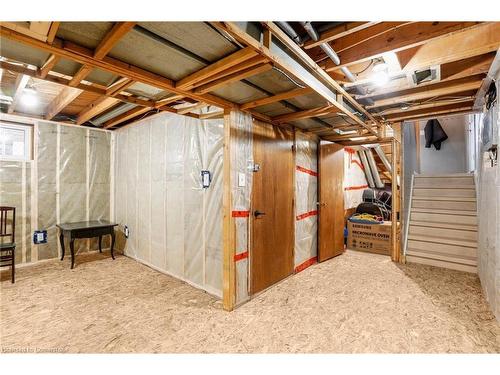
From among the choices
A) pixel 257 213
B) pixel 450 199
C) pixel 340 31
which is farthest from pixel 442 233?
pixel 340 31

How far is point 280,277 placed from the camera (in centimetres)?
309

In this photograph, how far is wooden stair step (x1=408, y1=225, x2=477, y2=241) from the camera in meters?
3.73

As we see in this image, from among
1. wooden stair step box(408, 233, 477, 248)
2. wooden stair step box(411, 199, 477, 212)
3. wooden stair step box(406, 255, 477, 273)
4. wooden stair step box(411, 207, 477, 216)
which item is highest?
wooden stair step box(411, 199, 477, 212)

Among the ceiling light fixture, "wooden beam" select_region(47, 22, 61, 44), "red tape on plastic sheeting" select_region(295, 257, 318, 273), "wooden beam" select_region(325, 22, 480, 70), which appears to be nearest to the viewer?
"wooden beam" select_region(47, 22, 61, 44)

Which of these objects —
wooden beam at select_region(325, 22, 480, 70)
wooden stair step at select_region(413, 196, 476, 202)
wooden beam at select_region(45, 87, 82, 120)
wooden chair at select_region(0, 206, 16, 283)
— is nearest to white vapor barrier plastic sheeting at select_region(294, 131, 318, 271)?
wooden beam at select_region(325, 22, 480, 70)

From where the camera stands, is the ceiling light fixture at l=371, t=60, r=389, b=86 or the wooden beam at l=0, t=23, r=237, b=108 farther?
the ceiling light fixture at l=371, t=60, r=389, b=86

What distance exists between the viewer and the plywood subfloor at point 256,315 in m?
1.88

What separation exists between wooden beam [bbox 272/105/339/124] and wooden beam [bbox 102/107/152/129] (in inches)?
63.0

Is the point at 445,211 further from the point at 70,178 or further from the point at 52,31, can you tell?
the point at 70,178

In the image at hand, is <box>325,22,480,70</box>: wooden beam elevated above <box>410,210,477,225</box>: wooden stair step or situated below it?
above

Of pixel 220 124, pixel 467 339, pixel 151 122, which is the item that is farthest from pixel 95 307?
pixel 467 339

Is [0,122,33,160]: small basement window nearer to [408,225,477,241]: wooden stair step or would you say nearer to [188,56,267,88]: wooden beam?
[188,56,267,88]: wooden beam

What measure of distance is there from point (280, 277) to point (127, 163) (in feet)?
10.1
